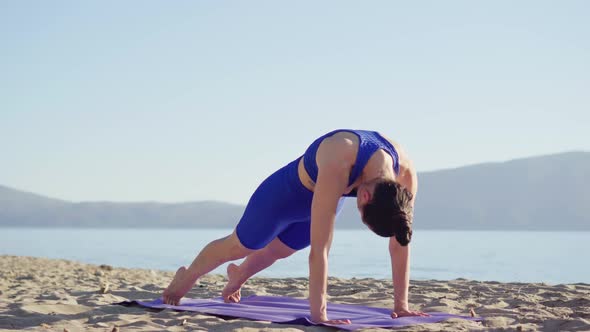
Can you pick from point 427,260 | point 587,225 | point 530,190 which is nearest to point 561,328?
point 427,260

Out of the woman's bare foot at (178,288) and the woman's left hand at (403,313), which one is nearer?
the woman's left hand at (403,313)

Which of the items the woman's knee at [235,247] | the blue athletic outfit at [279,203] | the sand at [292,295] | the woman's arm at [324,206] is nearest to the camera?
the woman's arm at [324,206]

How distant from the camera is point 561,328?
332 centimetres

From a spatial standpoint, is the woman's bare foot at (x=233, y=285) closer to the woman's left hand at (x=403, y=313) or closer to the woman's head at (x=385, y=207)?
the woman's left hand at (x=403, y=313)

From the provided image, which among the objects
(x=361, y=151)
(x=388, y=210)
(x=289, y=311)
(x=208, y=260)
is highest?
(x=361, y=151)

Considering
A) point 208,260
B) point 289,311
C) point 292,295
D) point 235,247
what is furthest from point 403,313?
point 292,295

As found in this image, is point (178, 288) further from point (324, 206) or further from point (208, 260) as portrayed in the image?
point (324, 206)

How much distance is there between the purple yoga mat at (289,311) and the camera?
11.1 ft

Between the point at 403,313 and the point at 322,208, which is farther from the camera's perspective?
the point at 403,313

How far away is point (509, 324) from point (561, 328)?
0.25m

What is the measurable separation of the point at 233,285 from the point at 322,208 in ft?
4.31

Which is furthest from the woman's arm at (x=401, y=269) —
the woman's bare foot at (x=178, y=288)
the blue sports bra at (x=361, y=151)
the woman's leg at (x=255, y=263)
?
the woman's bare foot at (x=178, y=288)

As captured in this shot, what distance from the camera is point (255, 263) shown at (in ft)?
13.5

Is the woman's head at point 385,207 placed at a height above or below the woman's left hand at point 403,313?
above
